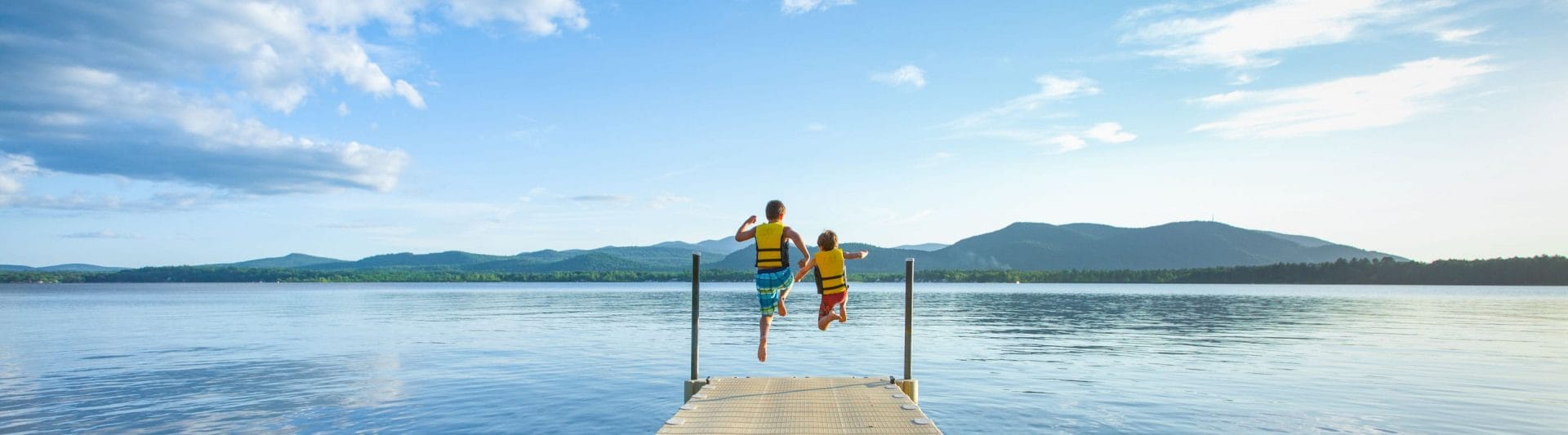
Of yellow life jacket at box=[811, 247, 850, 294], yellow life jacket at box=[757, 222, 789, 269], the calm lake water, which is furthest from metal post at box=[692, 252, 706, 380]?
the calm lake water

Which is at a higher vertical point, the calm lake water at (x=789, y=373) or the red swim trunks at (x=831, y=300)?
the red swim trunks at (x=831, y=300)

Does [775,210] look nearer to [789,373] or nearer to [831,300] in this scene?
[831,300]

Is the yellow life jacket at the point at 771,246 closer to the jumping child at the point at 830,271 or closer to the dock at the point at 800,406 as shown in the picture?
the jumping child at the point at 830,271

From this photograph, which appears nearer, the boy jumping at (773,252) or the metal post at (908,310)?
the boy jumping at (773,252)

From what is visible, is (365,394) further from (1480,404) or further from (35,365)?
(1480,404)

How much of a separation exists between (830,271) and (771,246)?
1223 mm

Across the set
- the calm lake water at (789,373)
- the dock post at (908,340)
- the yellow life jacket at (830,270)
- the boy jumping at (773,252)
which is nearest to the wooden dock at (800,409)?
the dock post at (908,340)

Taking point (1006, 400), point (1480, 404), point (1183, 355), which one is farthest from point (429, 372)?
point (1480, 404)

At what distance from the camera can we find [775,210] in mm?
13867

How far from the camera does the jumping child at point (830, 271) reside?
1441 cm

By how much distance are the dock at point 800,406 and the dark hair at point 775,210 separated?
2.09 meters

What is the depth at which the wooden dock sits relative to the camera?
11648mm

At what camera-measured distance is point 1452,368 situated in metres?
27.8

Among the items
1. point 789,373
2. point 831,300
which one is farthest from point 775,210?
point 789,373
